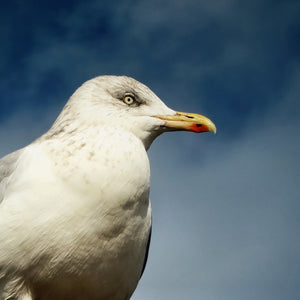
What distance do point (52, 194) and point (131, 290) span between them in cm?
111

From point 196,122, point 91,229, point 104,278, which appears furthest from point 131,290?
point 196,122

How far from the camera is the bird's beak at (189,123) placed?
3.62 metres

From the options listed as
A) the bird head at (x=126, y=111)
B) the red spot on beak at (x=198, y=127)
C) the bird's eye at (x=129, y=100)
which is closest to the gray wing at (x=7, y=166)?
the bird head at (x=126, y=111)

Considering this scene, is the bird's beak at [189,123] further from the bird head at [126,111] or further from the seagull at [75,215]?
the seagull at [75,215]

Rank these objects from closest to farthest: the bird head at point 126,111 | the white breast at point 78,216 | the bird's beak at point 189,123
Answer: the white breast at point 78,216 → the bird head at point 126,111 → the bird's beak at point 189,123

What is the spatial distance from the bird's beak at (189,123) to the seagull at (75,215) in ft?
1.52

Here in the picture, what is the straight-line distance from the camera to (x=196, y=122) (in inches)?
143

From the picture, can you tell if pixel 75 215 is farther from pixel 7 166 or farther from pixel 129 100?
pixel 129 100

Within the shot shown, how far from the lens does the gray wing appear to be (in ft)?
10.1

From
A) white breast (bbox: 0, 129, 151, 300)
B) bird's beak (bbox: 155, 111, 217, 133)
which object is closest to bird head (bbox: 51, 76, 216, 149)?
bird's beak (bbox: 155, 111, 217, 133)

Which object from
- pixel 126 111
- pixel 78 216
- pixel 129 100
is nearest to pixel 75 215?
pixel 78 216

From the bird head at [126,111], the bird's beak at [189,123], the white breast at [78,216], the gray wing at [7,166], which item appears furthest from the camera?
the bird's beak at [189,123]

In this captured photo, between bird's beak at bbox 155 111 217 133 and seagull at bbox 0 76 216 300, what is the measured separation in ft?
1.52

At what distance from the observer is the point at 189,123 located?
143 inches
